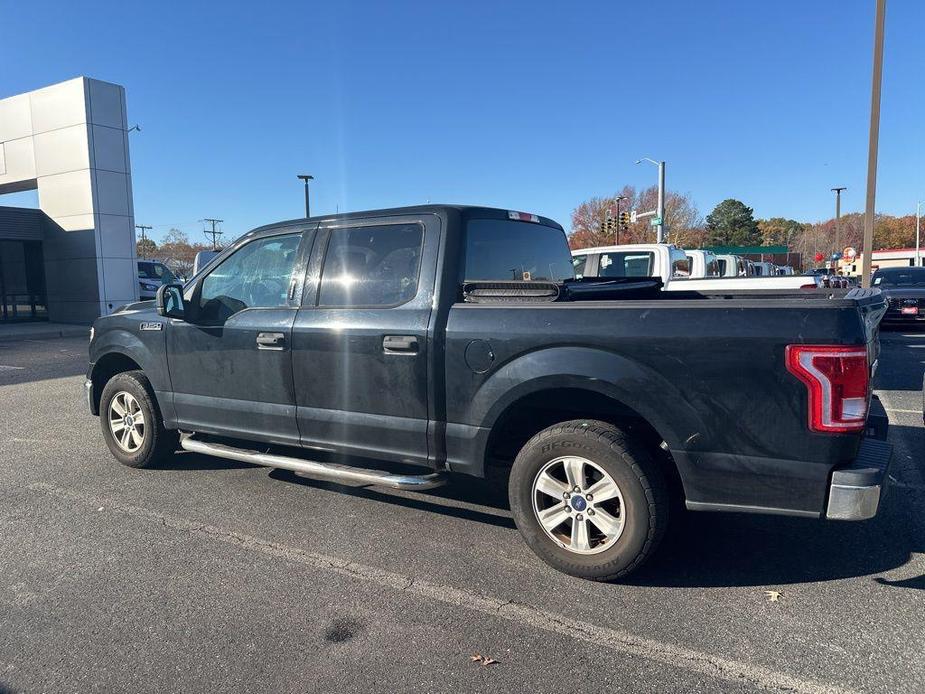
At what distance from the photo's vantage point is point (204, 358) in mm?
4934

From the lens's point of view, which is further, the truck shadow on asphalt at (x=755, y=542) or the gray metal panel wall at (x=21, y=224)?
the gray metal panel wall at (x=21, y=224)

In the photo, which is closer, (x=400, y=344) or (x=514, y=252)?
(x=400, y=344)

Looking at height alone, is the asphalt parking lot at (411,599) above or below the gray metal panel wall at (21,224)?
below

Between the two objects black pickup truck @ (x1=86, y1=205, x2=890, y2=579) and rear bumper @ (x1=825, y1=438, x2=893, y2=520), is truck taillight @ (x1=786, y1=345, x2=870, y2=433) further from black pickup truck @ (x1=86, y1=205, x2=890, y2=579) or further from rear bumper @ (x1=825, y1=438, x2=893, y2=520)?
rear bumper @ (x1=825, y1=438, x2=893, y2=520)

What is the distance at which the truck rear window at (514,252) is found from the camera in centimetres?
424

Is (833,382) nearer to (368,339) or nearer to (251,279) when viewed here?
(368,339)

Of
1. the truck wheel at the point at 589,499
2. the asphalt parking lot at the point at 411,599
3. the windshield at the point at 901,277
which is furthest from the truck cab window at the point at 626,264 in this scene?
the windshield at the point at 901,277

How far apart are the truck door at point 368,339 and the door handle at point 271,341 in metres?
0.10

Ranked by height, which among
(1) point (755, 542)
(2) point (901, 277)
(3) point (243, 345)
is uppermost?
(2) point (901, 277)

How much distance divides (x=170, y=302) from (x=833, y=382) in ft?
14.3

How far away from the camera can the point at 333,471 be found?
4.26m

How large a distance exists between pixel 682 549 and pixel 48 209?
79.8ft

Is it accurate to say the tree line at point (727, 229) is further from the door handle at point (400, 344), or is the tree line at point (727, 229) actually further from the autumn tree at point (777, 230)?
the door handle at point (400, 344)

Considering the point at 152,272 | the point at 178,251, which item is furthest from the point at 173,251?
the point at 152,272
